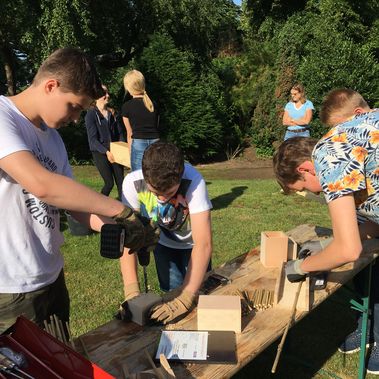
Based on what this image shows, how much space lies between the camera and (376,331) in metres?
3.01

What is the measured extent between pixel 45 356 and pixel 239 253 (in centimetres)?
384

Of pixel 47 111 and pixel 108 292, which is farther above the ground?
pixel 47 111

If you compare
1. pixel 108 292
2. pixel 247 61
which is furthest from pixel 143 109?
Answer: pixel 247 61

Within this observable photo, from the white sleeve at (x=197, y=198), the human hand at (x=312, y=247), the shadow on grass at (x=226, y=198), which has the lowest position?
the shadow on grass at (x=226, y=198)

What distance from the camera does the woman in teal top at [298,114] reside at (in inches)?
297

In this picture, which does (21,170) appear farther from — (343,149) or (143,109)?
(143,109)

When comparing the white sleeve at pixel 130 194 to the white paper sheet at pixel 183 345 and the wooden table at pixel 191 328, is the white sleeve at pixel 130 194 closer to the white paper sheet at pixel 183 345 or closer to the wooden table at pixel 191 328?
the wooden table at pixel 191 328

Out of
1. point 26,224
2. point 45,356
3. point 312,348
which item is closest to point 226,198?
point 312,348

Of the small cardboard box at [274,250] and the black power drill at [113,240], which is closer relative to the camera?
the black power drill at [113,240]

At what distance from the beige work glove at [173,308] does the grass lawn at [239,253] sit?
130cm

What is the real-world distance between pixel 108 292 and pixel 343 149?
109 inches

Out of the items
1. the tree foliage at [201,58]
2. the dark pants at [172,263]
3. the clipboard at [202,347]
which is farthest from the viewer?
the tree foliage at [201,58]

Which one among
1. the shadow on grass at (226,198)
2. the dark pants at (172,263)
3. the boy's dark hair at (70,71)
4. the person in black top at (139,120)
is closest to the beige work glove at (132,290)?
the dark pants at (172,263)

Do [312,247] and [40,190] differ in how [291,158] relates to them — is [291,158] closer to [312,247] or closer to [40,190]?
[312,247]
